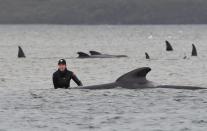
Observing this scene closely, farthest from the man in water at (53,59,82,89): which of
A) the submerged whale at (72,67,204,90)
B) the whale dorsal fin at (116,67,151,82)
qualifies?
the whale dorsal fin at (116,67,151,82)

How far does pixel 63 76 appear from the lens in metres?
34.8

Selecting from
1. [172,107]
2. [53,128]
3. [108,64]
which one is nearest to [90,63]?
[108,64]

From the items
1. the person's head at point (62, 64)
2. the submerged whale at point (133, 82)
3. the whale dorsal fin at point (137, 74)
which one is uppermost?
the person's head at point (62, 64)

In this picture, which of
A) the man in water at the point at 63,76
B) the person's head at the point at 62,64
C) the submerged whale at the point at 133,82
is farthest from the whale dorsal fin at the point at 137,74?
the person's head at the point at 62,64

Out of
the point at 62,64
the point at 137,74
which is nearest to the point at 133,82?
the point at 137,74

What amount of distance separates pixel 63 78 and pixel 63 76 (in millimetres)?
232

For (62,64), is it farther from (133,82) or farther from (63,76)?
(133,82)

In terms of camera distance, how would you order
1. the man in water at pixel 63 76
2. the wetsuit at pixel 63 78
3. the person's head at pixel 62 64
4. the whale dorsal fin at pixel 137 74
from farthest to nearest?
the wetsuit at pixel 63 78, the man in water at pixel 63 76, the person's head at pixel 62 64, the whale dorsal fin at pixel 137 74

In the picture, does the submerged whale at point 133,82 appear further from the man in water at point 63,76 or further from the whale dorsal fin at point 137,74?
the man in water at point 63,76

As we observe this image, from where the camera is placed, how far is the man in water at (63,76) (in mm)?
34419

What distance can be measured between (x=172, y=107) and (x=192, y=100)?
1.83 meters

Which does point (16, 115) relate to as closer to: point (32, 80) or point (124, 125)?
point (124, 125)

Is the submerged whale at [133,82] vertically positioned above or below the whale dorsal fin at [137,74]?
below

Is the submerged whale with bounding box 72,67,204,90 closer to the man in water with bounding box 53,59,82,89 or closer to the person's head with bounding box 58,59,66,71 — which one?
the man in water with bounding box 53,59,82,89
